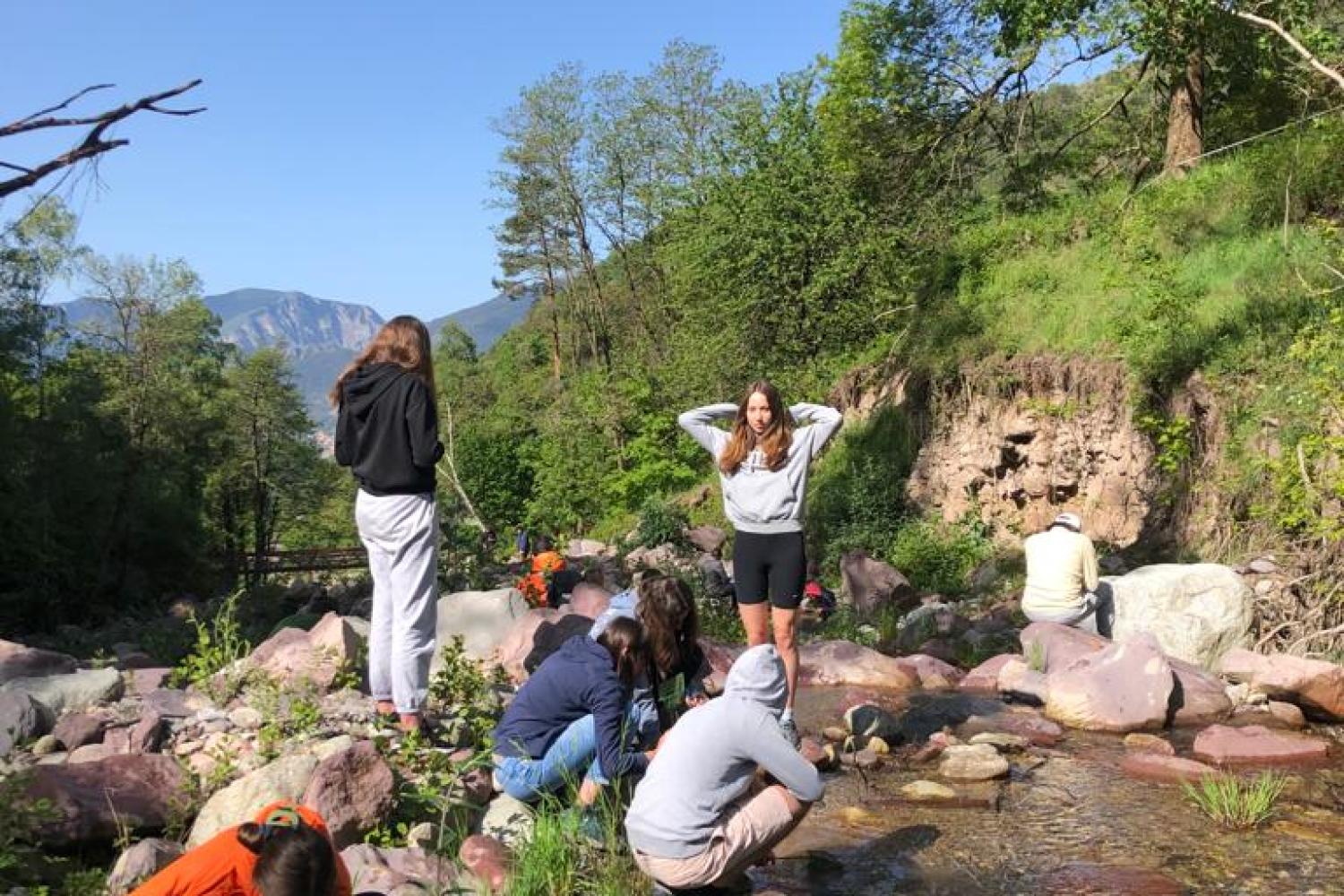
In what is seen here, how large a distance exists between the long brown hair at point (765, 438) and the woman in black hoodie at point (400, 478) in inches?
68.2

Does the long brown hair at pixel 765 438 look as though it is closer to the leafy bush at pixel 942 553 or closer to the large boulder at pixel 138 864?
the large boulder at pixel 138 864

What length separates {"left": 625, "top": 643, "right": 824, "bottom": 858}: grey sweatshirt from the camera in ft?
14.0

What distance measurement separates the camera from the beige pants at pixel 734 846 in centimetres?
427

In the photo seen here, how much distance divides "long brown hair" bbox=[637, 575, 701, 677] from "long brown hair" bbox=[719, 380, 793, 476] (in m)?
1.26

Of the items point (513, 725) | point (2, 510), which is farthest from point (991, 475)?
point (2, 510)

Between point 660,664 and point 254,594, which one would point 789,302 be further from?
point 660,664

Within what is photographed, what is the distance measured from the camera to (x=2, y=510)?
74.5 ft

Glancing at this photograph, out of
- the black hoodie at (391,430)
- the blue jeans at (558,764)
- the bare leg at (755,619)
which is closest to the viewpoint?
the blue jeans at (558,764)

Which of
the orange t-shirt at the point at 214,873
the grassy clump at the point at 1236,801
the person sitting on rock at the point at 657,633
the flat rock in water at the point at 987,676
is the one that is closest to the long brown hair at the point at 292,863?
the orange t-shirt at the point at 214,873

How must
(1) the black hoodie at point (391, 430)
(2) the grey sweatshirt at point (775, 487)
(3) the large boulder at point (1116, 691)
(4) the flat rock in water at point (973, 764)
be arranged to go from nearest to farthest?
(1) the black hoodie at point (391, 430) → (2) the grey sweatshirt at point (775, 487) → (4) the flat rock in water at point (973, 764) → (3) the large boulder at point (1116, 691)

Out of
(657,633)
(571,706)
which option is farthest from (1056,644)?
(571,706)

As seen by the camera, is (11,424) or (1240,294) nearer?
(1240,294)

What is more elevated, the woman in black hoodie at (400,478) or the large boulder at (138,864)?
the woman in black hoodie at (400,478)

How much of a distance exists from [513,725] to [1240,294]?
1108 centimetres
